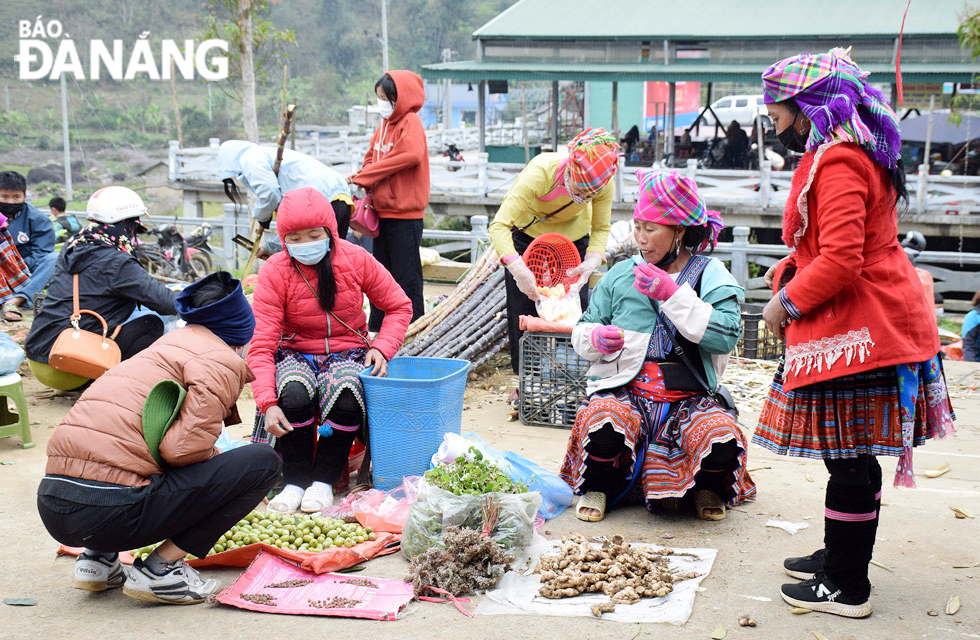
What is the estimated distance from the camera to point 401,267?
654cm

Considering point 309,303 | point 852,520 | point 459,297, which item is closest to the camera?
point 852,520

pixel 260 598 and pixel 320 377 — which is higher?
pixel 320 377

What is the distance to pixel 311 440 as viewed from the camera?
4250 mm

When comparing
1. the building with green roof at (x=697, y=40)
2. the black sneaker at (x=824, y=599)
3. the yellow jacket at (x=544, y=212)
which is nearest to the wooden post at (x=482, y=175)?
the building with green roof at (x=697, y=40)

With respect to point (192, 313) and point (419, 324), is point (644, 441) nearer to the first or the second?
point (192, 313)

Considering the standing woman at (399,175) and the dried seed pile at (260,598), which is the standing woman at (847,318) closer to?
the dried seed pile at (260,598)

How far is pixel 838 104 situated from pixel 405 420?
7.62 ft

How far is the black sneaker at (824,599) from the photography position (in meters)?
2.99

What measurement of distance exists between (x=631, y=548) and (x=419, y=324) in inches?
142

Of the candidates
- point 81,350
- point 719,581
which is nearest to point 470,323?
point 81,350

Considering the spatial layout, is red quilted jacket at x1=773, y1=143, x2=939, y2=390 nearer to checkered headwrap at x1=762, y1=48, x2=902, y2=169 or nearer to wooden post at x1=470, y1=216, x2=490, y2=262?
checkered headwrap at x1=762, y1=48, x2=902, y2=169

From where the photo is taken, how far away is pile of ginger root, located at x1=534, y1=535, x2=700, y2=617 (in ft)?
10.4

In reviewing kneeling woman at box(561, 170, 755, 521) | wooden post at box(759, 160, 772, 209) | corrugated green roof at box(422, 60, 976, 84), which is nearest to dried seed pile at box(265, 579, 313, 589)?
kneeling woman at box(561, 170, 755, 521)

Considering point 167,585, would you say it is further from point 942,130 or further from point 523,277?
point 942,130
